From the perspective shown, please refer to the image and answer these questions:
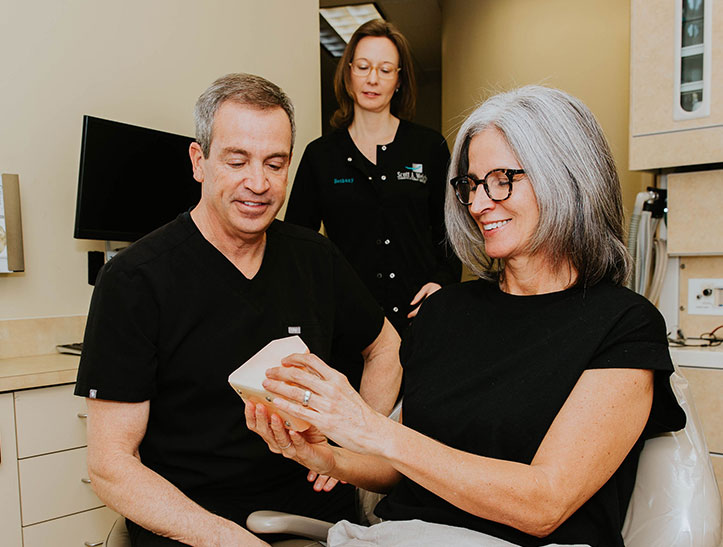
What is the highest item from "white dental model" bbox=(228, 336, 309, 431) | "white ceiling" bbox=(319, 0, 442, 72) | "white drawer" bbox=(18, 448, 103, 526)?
"white ceiling" bbox=(319, 0, 442, 72)

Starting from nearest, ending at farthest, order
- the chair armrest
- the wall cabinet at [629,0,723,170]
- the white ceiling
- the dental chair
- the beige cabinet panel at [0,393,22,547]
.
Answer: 1. the dental chair
2. the chair armrest
3. the beige cabinet panel at [0,393,22,547]
4. the wall cabinet at [629,0,723,170]
5. the white ceiling

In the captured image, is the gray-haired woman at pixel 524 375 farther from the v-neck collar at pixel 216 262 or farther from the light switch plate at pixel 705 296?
the light switch plate at pixel 705 296

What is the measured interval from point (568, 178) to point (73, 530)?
167cm

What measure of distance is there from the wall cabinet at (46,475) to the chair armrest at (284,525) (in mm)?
905

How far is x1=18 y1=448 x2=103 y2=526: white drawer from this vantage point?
1.78 meters

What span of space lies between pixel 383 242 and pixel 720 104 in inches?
53.8

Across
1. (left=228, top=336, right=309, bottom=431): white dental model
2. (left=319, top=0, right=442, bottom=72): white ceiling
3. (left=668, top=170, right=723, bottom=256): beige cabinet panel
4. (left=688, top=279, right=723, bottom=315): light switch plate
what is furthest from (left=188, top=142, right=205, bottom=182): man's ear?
(left=319, top=0, right=442, bottom=72): white ceiling

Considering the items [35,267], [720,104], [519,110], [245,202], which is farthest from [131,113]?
[720,104]

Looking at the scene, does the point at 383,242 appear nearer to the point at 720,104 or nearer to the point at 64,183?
the point at 64,183

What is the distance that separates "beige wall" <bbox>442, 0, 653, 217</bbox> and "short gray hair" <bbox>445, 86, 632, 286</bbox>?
2109mm

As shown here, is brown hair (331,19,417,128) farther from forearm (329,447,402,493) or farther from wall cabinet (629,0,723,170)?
forearm (329,447,402,493)

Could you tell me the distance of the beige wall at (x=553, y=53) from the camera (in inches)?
147

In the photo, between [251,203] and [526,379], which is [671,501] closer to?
[526,379]

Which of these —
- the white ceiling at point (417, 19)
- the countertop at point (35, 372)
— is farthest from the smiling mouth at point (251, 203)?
the white ceiling at point (417, 19)
